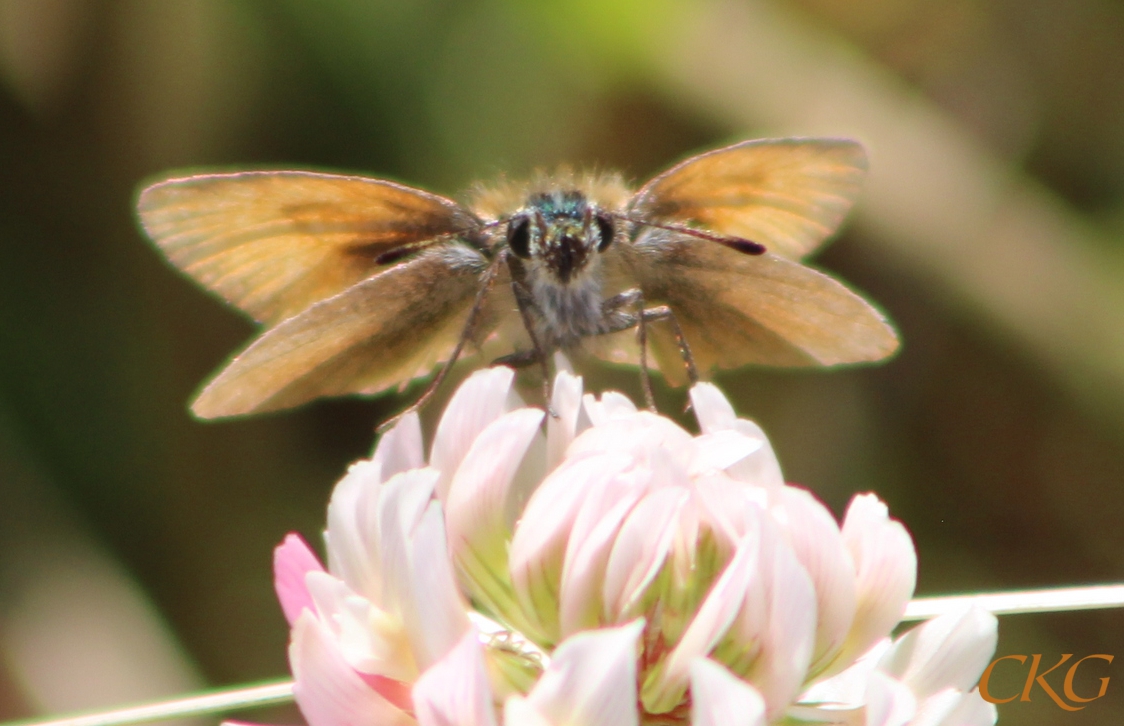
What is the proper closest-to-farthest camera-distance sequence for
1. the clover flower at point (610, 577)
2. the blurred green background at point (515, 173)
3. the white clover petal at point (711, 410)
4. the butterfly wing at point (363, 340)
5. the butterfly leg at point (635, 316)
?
the clover flower at point (610, 577)
the white clover petal at point (711, 410)
the butterfly wing at point (363, 340)
the butterfly leg at point (635, 316)
the blurred green background at point (515, 173)

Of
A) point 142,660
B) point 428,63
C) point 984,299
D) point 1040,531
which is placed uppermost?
point 428,63

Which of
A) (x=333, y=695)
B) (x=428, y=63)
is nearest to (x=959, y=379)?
(x=428, y=63)

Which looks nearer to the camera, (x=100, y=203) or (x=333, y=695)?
(x=333, y=695)

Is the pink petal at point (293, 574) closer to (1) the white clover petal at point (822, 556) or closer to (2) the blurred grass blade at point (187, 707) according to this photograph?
(2) the blurred grass blade at point (187, 707)

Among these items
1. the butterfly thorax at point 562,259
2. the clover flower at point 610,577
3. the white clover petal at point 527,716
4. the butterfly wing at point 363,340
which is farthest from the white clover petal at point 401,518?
the butterfly thorax at point 562,259

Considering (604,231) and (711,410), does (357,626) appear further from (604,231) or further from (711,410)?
(604,231)

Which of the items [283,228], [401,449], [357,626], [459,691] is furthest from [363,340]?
[459,691]

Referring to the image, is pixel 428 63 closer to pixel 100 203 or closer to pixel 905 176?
pixel 100 203
